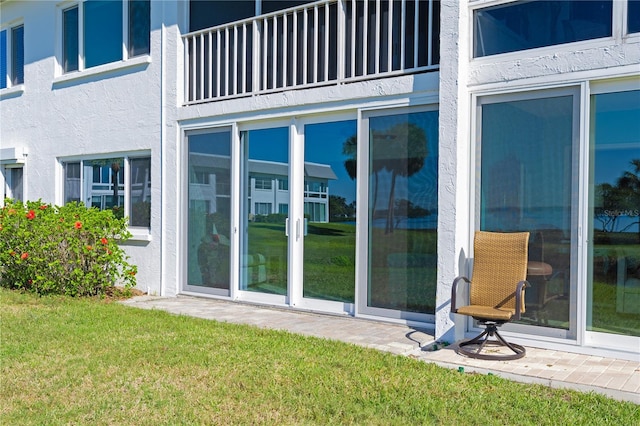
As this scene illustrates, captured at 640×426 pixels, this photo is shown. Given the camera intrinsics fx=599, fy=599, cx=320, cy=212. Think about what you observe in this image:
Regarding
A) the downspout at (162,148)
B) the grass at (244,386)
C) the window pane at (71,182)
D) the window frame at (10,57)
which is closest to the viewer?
the grass at (244,386)

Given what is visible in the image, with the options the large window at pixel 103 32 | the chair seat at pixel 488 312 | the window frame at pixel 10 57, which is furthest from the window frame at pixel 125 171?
the chair seat at pixel 488 312

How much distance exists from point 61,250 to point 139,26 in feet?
13.2

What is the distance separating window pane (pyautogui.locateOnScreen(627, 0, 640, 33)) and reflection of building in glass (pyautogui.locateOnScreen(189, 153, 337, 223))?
12.1ft

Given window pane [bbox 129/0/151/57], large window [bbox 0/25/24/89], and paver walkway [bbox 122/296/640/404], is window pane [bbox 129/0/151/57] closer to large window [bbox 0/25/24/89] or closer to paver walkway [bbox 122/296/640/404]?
large window [bbox 0/25/24/89]

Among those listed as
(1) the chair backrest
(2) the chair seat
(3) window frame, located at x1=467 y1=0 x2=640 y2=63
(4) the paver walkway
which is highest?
(3) window frame, located at x1=467 y1=0 x2=640 y2=63

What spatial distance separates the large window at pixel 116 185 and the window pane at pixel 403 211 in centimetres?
452

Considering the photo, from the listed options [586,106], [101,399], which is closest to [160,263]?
[101,399]

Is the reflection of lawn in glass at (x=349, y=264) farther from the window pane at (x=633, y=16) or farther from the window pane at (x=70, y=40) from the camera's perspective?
the window pane at (x=70, y=40)

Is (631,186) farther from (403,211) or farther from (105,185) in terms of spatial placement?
(105,185)

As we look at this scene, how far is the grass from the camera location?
13.8 ft

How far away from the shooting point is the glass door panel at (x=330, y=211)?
298 inches

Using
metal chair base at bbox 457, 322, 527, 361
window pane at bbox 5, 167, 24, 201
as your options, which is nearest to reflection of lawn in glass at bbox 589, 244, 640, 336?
metal chair base at bbox 457, 322, 527, 361

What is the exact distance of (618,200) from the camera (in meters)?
5.64

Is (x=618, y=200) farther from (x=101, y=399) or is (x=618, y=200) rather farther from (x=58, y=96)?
(x=58, y=96)
